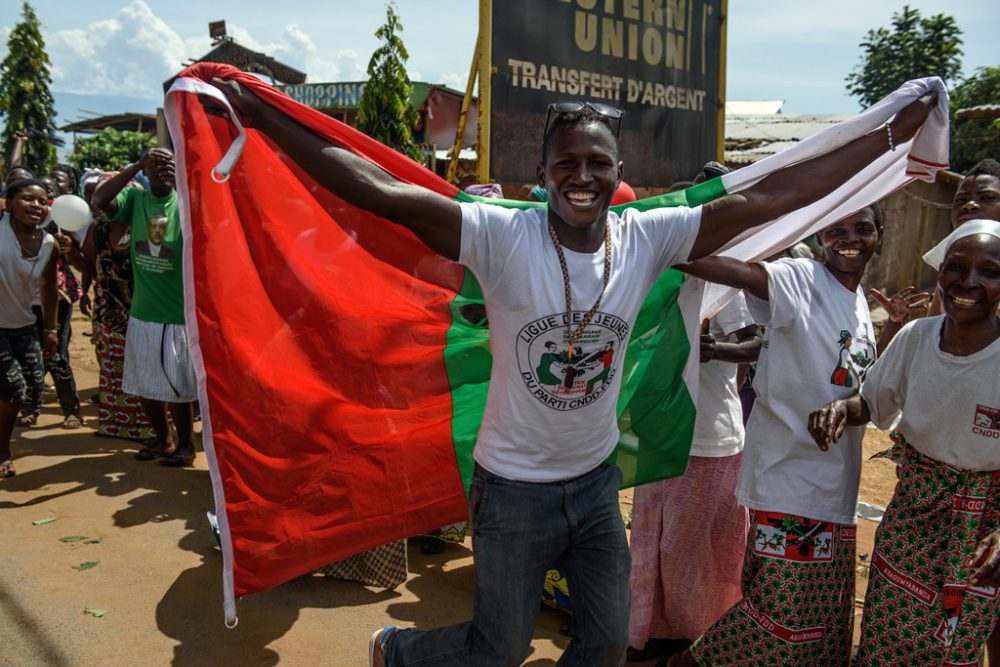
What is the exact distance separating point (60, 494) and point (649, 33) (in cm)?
580

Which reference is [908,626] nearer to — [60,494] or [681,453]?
[681,453]

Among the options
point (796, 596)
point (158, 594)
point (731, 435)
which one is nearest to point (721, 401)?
point (731, 435)

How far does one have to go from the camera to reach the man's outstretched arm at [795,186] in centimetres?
261

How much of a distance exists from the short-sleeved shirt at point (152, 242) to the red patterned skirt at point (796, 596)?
13.9 feet

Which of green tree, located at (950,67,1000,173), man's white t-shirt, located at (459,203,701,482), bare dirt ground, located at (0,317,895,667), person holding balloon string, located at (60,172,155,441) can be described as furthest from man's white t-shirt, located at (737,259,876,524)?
green tree, located at (950,67,1000,173)

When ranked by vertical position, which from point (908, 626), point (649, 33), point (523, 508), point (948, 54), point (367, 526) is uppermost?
point (948, 54)

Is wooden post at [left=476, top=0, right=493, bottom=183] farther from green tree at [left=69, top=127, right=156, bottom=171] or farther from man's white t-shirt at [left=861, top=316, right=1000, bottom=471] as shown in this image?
green tree at [left=69, top=127, right=156, bottom=171]

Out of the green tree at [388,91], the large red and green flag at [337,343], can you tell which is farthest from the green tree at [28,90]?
the large red and green flag at [337,343]

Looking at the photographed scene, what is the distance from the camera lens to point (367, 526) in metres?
2.95

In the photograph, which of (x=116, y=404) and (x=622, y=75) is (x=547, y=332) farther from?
(x=116, y=404)

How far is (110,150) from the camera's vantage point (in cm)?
2305

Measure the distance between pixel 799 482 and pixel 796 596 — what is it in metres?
0.42

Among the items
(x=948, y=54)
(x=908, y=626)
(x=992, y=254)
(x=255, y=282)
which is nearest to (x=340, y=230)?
(x=255, y=282)

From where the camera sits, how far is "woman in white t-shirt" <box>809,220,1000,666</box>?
106 inches
